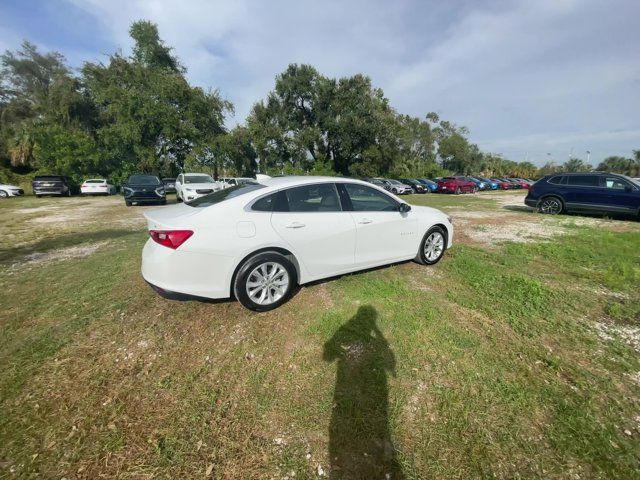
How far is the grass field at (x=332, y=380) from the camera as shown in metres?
1.88

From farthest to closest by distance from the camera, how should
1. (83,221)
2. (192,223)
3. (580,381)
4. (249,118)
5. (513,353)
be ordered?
1. (249,118)
2. (83,221)
3. (192,223)
4. (513,353)
5. (580,381)

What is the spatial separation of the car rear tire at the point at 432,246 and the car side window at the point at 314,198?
1791 mm

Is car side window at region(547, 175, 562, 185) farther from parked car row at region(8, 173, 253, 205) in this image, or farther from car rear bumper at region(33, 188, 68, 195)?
car rear bumper at region(33, 188, 68, 195)

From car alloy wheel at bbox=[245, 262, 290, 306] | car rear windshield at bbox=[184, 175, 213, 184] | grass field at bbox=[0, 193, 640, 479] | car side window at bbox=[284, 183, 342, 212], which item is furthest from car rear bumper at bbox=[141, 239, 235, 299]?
car rear windshield at bbox=[184, 175, 213, 184]

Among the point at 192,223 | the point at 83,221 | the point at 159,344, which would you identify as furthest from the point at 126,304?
the point at 83,221

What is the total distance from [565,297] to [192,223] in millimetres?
4721

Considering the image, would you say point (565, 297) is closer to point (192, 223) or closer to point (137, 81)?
point (192, 223)

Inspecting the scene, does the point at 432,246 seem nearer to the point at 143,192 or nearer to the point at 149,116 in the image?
the point at 143,192

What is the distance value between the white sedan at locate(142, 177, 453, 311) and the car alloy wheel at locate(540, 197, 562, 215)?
9742mm

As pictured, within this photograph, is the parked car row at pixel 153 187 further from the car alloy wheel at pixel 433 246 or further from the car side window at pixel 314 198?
the car alloy wheel at pixel 433 246

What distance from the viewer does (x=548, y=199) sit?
36.3 ft

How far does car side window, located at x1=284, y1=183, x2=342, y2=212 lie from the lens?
3.64 metres

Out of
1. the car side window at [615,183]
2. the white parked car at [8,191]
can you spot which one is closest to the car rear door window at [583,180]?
the car side window at [615,183]

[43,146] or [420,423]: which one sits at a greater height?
[43,146]
